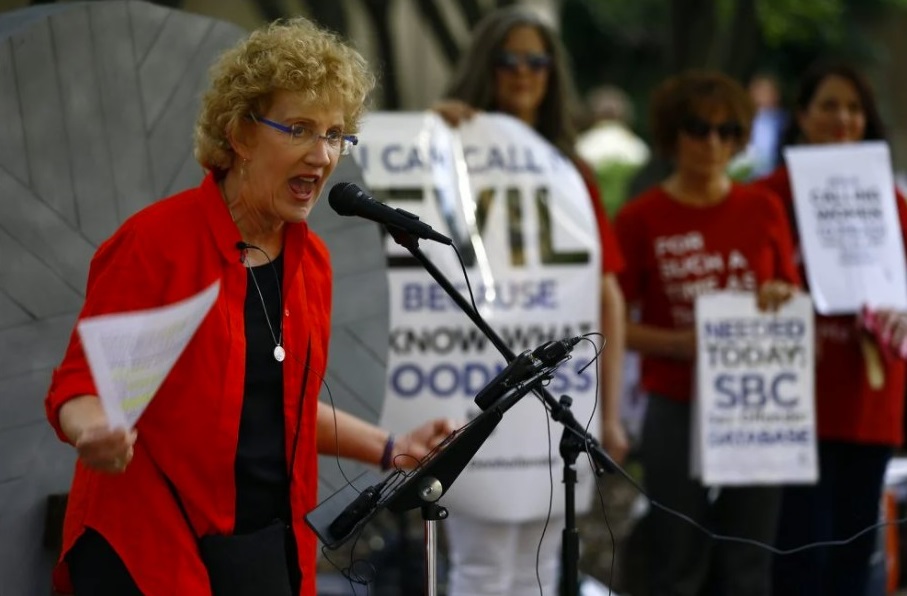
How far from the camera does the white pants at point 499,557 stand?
16.6 ft

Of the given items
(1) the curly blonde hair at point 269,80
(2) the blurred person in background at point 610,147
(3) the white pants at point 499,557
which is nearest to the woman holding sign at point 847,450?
(3) the white pants at point 499,557

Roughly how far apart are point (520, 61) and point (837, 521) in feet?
6.42

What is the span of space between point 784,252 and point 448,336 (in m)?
1.24

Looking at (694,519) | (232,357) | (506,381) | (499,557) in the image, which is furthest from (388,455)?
(694,519)

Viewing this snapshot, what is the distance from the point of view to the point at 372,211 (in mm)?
3168

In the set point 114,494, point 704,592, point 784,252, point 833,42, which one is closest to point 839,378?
point 784,252

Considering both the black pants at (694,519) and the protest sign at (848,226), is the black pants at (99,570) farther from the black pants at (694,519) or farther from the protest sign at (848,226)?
the protest sign at (848,226)

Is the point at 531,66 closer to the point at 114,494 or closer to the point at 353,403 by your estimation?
the point at 353,403

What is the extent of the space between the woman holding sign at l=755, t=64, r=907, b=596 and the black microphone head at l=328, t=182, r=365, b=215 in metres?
2.79

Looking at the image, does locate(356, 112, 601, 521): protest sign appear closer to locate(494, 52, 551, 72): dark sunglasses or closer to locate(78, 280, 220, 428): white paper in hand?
locate(494, 52, 551, 72): dark sunglasses

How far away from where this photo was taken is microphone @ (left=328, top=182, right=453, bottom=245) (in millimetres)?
3170

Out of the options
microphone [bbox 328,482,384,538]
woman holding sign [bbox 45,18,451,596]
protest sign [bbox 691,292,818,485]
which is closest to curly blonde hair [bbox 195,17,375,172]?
woman holding sign [bbox 45,18,451,596]

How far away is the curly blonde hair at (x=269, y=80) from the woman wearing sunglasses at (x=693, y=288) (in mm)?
2382

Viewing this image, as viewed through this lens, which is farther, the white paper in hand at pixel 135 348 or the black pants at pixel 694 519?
the black pants at pixel 694 519
